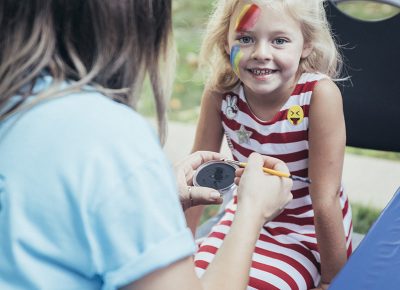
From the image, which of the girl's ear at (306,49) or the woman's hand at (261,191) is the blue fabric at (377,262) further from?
the girl's ear at (306,49)

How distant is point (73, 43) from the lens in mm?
787

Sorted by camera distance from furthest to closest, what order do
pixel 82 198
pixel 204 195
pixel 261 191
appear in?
1. pixel 204 195
2. pixel 261 191
3. pixel 82 198

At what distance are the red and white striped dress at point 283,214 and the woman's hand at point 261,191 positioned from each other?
→ 1.03 feet

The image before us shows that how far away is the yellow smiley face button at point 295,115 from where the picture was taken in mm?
1381

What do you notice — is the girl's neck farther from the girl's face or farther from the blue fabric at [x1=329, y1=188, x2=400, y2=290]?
the blue fabric at [x1=329, y1=188, x2=400, y2=290]

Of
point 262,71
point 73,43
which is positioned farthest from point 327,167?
point 73,43

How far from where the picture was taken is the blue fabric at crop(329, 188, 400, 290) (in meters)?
0.99

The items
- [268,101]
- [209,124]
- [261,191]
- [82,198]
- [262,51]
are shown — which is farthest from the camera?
[209,124]

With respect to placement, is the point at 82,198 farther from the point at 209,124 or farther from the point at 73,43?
the point at 209,124

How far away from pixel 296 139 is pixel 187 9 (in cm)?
318

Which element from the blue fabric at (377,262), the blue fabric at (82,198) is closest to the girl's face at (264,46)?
the blue fabric at (377,262)

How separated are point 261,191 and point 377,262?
0.70 ft

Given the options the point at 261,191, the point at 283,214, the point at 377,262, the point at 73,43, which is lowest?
the point at 283,214

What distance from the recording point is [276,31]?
133cm
